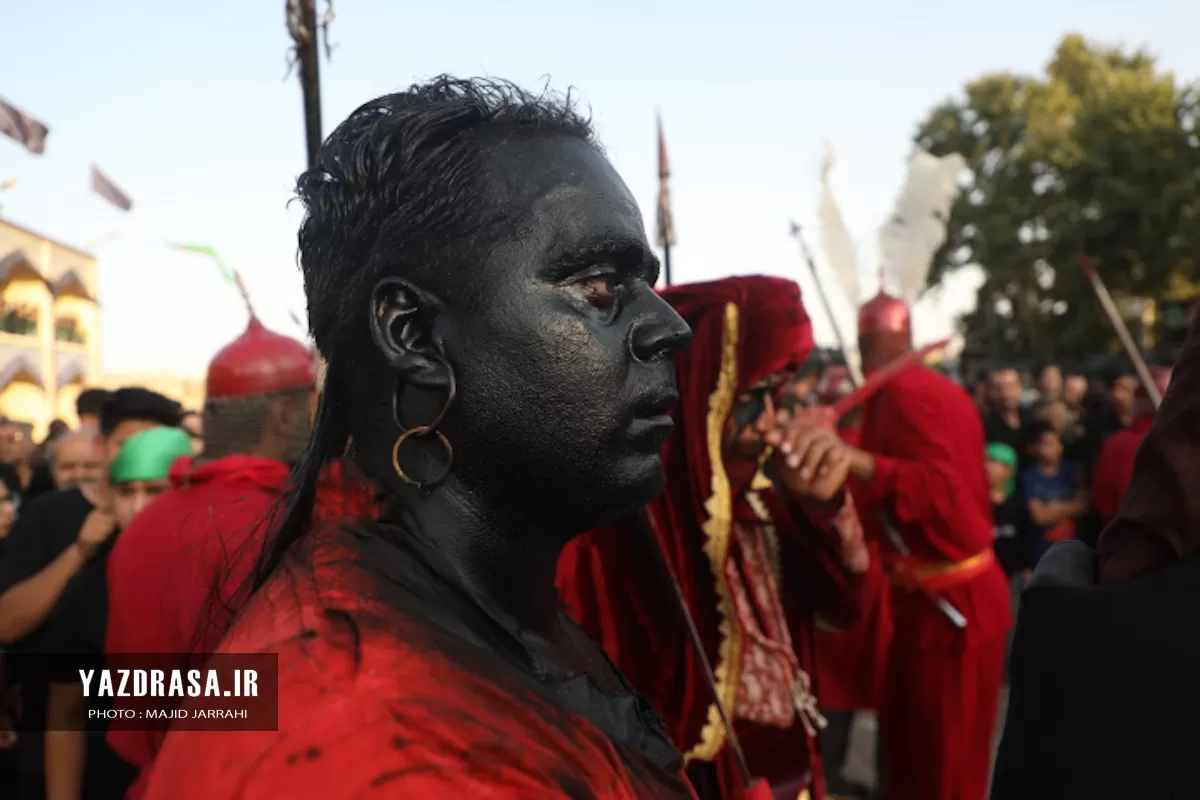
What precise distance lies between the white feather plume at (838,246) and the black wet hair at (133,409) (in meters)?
3.79

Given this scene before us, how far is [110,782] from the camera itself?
125 inches

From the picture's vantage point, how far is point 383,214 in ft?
3.64

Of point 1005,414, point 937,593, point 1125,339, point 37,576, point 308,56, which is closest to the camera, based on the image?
point 37,576

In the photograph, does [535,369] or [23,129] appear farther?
[23,129]

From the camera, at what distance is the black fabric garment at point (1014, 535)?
7.28 metres

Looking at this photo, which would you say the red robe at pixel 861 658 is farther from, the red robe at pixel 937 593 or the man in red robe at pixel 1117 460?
the man in red robe at pixel 1117 460

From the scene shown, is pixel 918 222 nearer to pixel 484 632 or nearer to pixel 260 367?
pixel 260 367

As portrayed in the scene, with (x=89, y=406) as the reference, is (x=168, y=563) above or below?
below

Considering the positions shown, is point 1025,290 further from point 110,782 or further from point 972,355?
point 110,782

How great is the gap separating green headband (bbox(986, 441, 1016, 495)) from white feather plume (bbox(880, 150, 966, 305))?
79.4 inches

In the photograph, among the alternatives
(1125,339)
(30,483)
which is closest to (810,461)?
(1125,339)

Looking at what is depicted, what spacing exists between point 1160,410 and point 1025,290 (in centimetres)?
3603

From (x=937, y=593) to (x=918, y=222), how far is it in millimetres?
2637

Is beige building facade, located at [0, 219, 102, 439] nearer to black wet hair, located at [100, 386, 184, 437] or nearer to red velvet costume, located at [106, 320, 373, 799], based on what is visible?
black wet hair, located at [100, 386, 184, 437]
